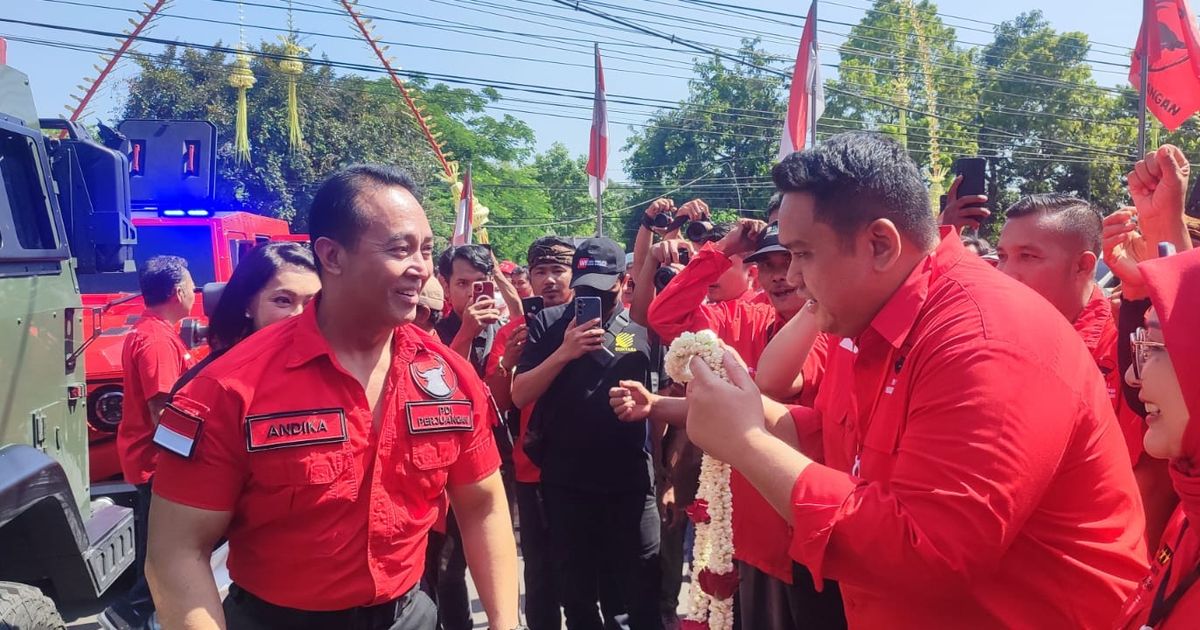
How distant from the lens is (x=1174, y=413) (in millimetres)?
1524

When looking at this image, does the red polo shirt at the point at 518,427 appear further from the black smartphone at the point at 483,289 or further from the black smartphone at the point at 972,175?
the black smartphone at the point at 972,175

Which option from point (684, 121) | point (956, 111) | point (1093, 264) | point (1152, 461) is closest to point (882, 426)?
point (1152, 461)

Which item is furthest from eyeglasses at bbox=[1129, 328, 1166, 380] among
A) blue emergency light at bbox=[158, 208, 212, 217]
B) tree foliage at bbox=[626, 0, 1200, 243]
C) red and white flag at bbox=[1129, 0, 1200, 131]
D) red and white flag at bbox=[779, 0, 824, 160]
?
tree foliage at bbox=[626, 0, 1200, 243]

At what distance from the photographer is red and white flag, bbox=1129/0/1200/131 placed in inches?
348

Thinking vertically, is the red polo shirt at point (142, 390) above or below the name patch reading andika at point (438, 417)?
below

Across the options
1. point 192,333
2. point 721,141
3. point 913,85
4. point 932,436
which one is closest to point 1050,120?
point 913,85

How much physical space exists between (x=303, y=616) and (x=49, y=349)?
2.41 meters

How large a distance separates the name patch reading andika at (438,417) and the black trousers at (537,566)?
6.68 feet

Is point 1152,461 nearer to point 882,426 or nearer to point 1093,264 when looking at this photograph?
point 1093,264

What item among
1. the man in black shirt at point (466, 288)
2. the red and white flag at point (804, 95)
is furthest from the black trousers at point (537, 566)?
the red and white flag at point (804, 95)

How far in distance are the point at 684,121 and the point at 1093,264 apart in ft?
135

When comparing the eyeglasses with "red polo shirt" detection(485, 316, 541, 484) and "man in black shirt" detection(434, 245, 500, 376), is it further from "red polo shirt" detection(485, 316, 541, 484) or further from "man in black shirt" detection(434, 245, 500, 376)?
"man in black shirt" detection(434, 245, 500, 376)

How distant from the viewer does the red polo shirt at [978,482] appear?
4.53 ft

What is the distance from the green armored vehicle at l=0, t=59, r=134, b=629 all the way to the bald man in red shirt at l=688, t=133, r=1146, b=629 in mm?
2693
